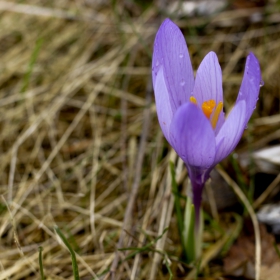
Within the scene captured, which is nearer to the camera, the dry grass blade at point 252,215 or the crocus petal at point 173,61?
the crocus petal at point 173,61

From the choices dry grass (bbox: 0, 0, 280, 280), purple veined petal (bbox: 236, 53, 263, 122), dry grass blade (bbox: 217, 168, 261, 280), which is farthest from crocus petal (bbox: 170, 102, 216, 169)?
dry grass blade (bbox: 217, 168, 261, 280)

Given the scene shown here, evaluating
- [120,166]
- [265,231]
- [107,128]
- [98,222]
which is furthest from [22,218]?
[265,231]

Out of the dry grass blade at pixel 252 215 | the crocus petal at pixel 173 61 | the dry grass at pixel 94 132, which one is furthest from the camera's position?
the dry grass at pixel 94 132

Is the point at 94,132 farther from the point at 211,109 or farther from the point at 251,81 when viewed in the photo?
the point at 251,81

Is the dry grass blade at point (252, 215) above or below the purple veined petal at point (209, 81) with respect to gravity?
below

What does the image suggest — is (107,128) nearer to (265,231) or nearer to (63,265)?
(63,265)

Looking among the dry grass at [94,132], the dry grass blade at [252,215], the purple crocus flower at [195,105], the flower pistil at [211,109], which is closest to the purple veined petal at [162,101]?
the purple crocus flower at [195,105]

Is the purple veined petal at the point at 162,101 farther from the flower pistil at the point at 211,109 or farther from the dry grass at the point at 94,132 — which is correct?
the dry grass at the point at 94,132

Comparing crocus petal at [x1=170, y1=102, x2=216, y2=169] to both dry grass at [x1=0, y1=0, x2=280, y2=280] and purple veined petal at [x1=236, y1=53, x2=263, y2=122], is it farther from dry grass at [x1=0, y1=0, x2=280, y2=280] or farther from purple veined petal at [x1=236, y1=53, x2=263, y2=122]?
dry grass at [x1=0, y1=0, x2=280, y2=280]
